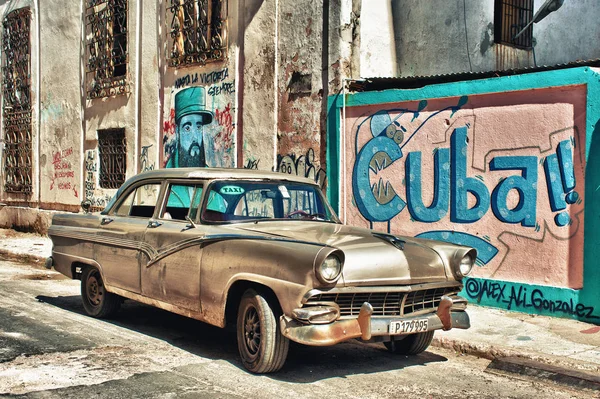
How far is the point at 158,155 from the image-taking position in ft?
46.1

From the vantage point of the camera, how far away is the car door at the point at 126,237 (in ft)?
21.6

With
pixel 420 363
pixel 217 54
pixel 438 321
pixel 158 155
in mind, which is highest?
pixel 217 54

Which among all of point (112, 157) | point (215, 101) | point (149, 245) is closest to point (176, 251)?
point (149, 245)

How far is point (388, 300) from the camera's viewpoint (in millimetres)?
5180

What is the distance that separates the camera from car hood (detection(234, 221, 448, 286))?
16.5 feet

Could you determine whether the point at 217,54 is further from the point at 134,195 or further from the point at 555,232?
the point at 555,232

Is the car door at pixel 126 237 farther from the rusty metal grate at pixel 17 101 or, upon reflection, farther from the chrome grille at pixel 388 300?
the rusty metal grate at pixel 17 101

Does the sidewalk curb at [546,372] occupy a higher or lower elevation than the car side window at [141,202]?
lower

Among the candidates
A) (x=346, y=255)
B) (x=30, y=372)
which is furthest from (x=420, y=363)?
(x=30, y=372)

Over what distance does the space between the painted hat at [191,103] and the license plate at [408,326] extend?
326 inches

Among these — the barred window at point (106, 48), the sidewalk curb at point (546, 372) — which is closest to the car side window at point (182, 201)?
the sidewalk curb at point (546, 372)

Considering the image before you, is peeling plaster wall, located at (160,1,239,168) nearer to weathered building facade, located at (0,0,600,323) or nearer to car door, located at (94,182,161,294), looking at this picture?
weathered building facade, located at (0,0,600,323)

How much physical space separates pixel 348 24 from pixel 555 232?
4.54 meters

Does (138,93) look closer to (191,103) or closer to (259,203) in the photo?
(191,103)
